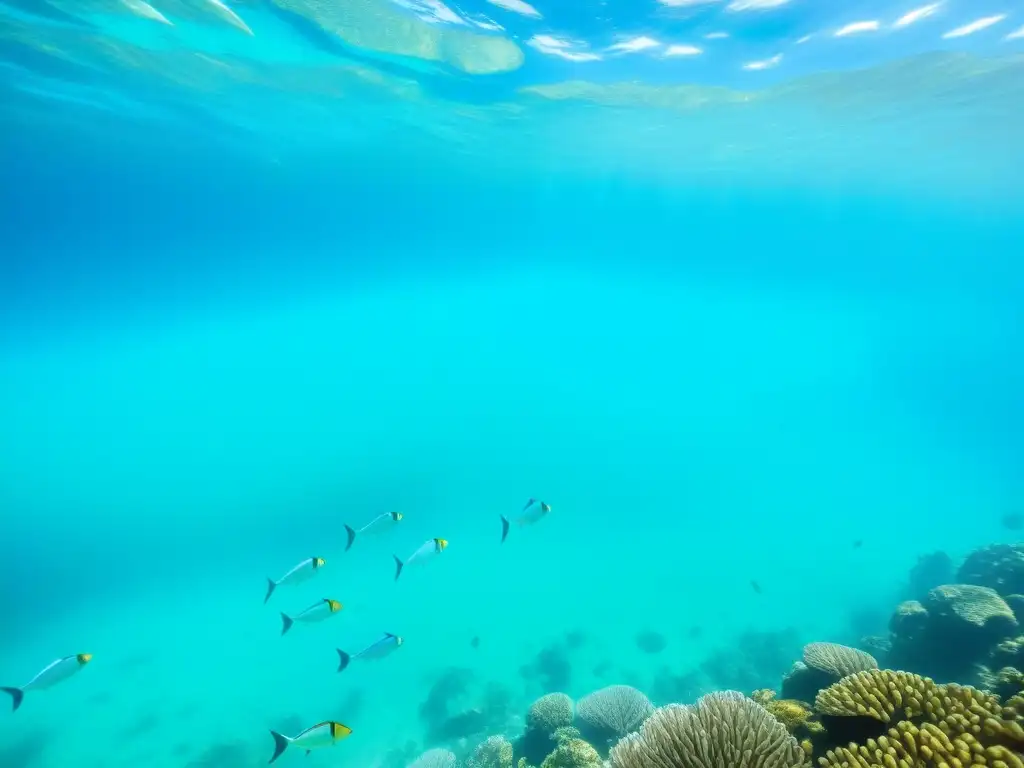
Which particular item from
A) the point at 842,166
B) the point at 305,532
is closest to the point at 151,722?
the point at 305,532

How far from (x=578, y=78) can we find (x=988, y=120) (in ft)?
74.6

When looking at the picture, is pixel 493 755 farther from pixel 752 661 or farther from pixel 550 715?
pixel 752 661

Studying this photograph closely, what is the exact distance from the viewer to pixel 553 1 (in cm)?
1505

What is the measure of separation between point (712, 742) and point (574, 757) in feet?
12.6

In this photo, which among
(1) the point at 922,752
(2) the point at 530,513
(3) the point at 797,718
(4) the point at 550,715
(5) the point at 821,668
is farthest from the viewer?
(4) the point at 550,715

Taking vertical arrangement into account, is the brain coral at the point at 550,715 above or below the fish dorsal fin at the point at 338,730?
below

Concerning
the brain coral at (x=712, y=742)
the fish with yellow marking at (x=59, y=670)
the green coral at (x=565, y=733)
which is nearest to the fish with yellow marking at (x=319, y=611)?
the fish with yellow marking at (x=59, y=670)

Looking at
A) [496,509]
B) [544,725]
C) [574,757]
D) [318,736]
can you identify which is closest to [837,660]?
[574,757]

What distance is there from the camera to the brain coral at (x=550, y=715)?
7.51 meters

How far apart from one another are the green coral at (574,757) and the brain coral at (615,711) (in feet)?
4.98

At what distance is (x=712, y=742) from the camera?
9.38 ft

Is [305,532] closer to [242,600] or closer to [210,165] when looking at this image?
[242,600]

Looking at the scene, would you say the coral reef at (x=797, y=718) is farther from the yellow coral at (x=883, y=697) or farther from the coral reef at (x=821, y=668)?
the coral reef at (x=821, y=668)

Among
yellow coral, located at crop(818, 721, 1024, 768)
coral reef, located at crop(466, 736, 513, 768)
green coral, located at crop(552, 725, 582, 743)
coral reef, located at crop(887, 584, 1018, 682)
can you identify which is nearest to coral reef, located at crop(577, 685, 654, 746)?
green coral, located at crop(552, 725, 582, 743)
